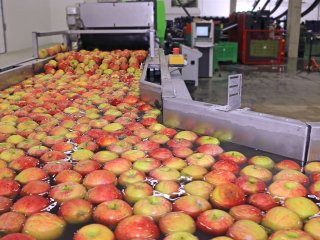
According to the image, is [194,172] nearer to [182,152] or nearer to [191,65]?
[182,152]

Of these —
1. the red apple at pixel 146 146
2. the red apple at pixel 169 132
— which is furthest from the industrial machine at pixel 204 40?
the red apple at pixel 146 146

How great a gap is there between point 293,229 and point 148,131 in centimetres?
98

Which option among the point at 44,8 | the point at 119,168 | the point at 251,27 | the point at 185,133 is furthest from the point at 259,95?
the point at 44,8

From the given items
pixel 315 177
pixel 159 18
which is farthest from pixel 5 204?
pixel 159 18

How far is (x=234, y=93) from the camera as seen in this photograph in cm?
167

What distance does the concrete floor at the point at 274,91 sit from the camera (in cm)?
548

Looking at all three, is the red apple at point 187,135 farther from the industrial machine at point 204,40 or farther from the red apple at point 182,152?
the industrial machine at point 204,40

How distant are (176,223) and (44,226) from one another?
0.36 m

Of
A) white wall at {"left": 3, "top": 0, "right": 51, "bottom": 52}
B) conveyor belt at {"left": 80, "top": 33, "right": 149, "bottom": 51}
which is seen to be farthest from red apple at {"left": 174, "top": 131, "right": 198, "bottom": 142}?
white wall at {"left": 3, "top": 0, "right": 51, "bottom": 52}

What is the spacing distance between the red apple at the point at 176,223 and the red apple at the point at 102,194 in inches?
8.2

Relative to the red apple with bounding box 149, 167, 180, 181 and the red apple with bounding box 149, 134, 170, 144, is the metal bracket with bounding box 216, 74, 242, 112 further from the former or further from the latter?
the red apple with bounding box 149, 167, 180, 181

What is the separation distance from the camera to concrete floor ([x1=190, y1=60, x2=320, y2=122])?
18.0 ft

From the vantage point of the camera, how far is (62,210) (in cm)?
109

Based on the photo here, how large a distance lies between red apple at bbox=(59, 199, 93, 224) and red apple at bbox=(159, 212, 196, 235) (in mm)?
223
